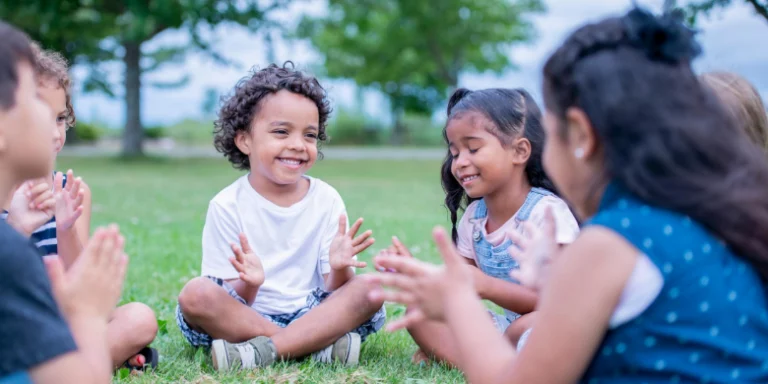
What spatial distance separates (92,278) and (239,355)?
1.39 meters

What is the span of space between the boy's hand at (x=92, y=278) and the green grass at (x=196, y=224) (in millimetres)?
1200

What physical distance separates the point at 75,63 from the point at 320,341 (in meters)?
29.8

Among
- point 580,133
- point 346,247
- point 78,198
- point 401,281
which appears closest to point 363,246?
point 346,247

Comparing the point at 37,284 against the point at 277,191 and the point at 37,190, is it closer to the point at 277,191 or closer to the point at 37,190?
the point at 37,190

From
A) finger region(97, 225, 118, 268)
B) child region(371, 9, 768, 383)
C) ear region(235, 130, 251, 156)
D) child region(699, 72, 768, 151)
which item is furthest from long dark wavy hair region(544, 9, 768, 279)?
ear region(235, 130, 251, 156)

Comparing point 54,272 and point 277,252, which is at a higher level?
point 54,272

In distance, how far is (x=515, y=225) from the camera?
10.5 ft

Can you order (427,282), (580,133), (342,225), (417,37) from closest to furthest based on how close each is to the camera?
(580,133) → (427,282) → (342,225) → (417,37)

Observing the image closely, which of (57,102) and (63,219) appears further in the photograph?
(57,102)

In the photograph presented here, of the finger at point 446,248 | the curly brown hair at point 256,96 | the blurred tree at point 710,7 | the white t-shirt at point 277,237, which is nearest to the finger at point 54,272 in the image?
the finger at point 446,248

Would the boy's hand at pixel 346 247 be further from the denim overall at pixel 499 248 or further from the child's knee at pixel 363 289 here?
the denim overall at pixel 499 248

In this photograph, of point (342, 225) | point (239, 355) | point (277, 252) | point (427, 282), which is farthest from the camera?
point (277, 252)

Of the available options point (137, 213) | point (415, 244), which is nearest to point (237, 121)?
point (415, 244)

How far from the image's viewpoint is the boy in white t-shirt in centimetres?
309
